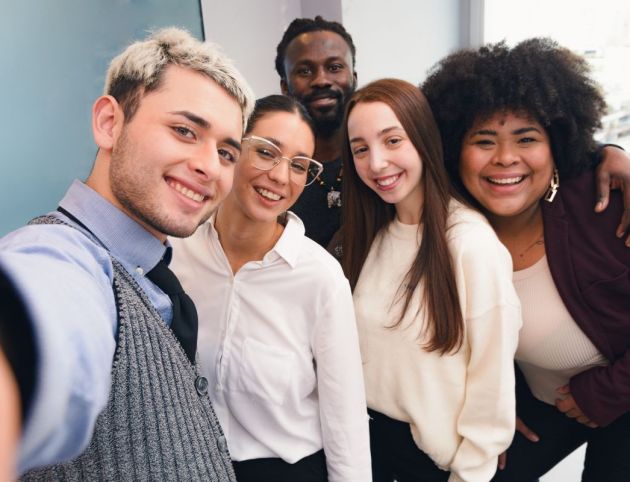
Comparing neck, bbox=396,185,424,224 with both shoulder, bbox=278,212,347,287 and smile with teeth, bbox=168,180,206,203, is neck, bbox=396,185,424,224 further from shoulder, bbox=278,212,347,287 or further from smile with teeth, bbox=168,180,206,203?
smile with teeth, bbox=168,180,206,203

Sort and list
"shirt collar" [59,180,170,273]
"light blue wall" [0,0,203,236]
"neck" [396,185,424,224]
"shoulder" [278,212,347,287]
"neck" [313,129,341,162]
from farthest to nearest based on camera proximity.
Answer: "neck" [313,129,341,162], "light blue wall" [0,0,203,236], "neck" [396,185,424,224], "shoulder" [278,212,347,287], "shirt collar" [59,180,170,273]

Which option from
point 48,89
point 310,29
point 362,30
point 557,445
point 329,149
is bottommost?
point 557,445

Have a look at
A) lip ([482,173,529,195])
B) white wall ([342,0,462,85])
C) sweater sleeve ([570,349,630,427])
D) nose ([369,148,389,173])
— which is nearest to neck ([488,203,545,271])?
lip ([482,173,529,195])

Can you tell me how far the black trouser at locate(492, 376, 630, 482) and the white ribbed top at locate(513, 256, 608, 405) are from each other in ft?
0.59

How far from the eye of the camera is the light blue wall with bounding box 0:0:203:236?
1479 millimetres

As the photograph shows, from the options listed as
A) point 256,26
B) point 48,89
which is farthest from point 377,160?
point 256,26

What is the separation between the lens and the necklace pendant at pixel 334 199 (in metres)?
1.66

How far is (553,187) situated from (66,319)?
51.5 inches

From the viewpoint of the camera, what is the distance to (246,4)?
2.39m

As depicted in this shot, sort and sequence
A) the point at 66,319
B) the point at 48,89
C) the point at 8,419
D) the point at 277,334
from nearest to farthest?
the point at 8,419 < the point at 66,319 < the point at 277,334 < the point at 48,89

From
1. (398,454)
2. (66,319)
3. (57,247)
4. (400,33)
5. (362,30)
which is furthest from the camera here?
(400,33)

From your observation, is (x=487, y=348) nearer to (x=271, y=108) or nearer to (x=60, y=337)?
(x=271, y=108)

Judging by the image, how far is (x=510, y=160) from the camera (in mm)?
1155

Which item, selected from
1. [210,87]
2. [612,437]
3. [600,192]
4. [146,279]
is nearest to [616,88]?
[600,192]
